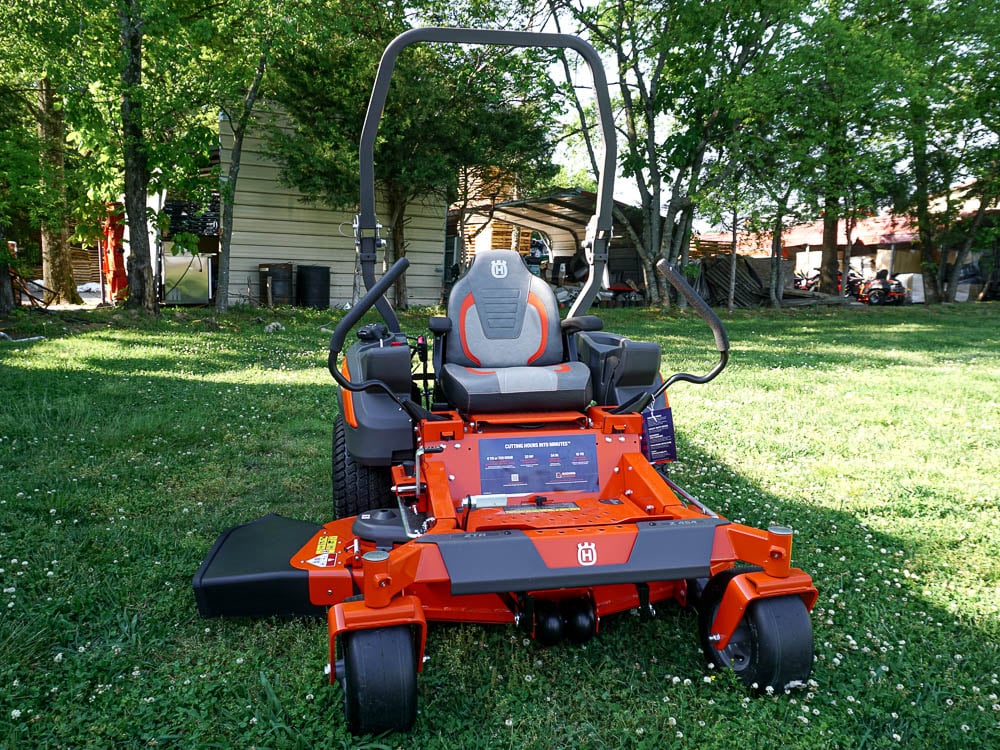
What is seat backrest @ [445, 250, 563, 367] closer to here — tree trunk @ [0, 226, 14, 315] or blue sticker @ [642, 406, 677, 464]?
blue sticker @ [642, 406, 677, 464]

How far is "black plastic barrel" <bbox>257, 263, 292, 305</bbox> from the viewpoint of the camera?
44.9 ft

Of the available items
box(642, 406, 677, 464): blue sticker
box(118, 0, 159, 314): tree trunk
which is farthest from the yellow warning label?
box(118, 0, 159, 314): tree trunk

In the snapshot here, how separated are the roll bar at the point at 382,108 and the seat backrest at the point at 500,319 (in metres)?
0.22

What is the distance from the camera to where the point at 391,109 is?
12.3m

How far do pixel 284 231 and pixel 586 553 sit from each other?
13.2m

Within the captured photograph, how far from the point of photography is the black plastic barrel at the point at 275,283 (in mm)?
13680

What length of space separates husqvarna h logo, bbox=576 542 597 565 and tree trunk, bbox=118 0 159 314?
380 inches

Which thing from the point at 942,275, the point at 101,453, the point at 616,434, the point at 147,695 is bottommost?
the point at 147,695

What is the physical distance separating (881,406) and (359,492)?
5.18 metres

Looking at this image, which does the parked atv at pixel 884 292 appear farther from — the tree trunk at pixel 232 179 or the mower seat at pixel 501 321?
the mower seat at pixel 501 321

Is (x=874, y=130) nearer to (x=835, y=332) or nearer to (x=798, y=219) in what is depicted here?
(x=798, y=219)

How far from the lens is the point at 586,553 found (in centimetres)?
223

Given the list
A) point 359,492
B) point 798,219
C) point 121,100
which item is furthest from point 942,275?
point 359,492

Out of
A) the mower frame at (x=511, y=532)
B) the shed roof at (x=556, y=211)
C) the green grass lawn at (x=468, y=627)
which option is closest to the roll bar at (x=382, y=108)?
the mower frame at (x=511, y=532)
